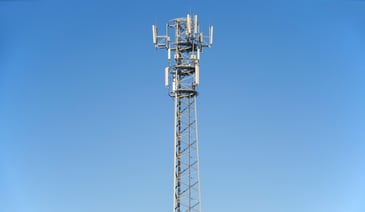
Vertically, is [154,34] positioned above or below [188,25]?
below

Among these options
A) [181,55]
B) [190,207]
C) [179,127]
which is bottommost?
[190,207]

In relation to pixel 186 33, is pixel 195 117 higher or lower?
lower

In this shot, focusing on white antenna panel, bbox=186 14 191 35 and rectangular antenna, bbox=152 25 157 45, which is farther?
rectangular antenna, bbox=152 25 157 45

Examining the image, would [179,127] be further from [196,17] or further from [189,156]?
[196,17]

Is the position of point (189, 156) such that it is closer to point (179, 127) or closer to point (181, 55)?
point (179, 127)

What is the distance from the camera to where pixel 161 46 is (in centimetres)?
7506

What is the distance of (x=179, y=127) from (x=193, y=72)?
4.23 meters

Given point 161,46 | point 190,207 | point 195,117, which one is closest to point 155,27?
point 161,46

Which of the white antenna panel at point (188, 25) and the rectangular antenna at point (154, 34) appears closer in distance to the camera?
the white antenna panel at point (188, 25)

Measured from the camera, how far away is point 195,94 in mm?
73562

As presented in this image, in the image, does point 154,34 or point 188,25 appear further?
point 154,34

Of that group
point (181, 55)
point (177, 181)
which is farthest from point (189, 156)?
point (181, 55)

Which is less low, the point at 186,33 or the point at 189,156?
the point at 186,33

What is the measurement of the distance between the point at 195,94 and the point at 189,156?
14.9 feet
